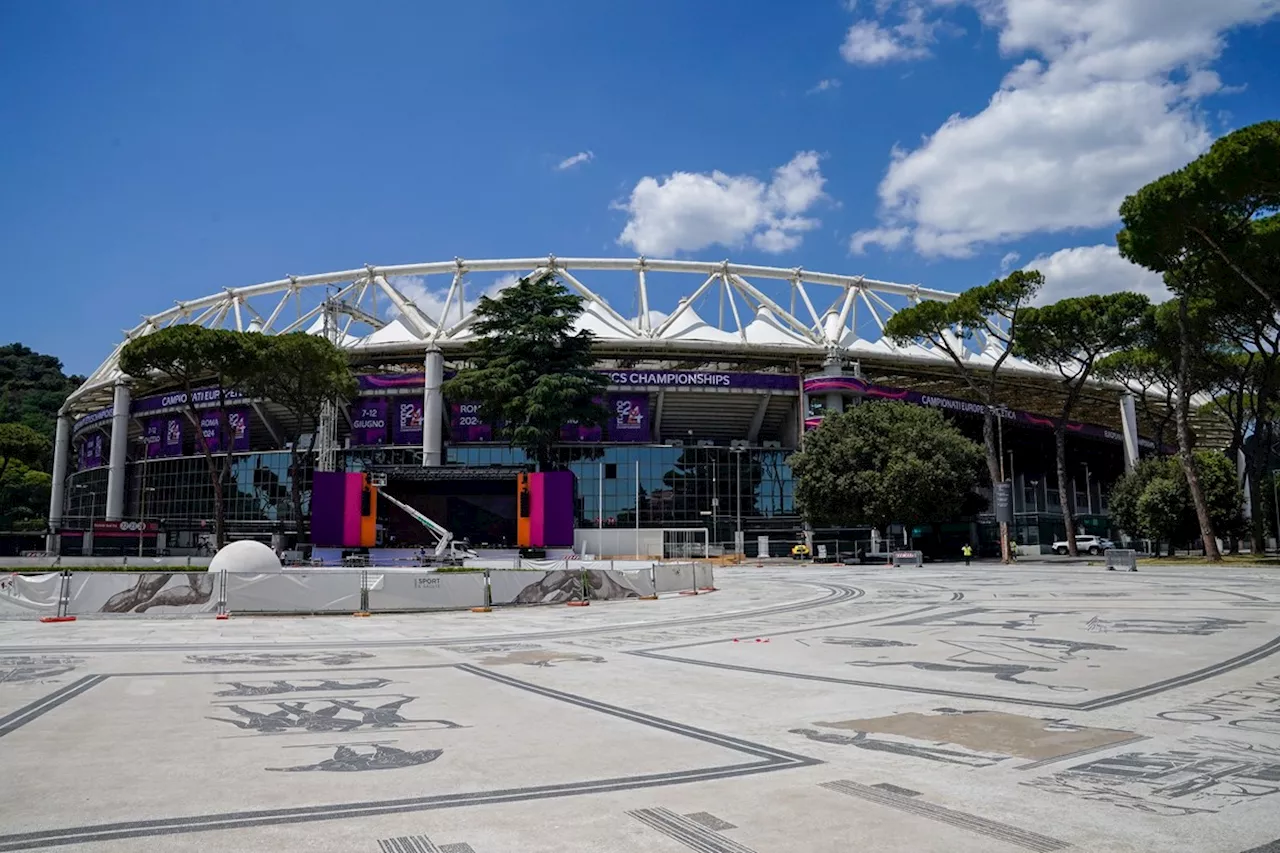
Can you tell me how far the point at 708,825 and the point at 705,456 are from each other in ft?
227

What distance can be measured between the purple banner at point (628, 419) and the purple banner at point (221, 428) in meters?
32.8

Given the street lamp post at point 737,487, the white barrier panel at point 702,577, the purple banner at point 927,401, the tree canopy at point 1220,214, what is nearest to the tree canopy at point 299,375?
the street lamp post at point 737,487

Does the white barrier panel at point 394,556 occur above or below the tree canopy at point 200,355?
below

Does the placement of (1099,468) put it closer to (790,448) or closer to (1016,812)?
(790,448)

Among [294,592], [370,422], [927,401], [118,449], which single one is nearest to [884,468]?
[927,401]

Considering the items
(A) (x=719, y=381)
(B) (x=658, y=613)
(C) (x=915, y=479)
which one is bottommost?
(B) (x=658, y=613)

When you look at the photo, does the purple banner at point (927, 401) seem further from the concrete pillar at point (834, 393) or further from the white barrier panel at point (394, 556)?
the white barrier panel at point (394, 556)

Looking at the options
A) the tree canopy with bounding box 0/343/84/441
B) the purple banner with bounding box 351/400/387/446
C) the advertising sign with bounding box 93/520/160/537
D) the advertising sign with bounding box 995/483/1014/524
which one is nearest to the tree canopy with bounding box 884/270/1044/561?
the advertising sign with bounding box 995/483/1014/524

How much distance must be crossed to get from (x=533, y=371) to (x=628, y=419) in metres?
12.5

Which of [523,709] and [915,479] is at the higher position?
[915,479]

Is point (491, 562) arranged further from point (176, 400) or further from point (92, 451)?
point (92, 451)

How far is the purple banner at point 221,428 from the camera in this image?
75.4 meters

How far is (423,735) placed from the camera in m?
7.84

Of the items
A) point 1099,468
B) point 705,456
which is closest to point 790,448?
point 705,456
